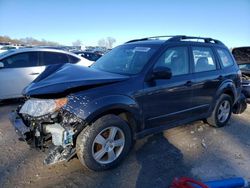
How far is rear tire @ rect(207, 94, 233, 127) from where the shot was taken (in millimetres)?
5273

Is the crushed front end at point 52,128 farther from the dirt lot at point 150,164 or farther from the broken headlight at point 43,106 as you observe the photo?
the dirt lot at point 150,164

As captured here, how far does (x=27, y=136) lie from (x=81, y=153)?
722mm

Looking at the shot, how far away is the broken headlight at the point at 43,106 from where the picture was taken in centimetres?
317

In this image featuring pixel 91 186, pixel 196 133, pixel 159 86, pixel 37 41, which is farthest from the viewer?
pixel 37 41

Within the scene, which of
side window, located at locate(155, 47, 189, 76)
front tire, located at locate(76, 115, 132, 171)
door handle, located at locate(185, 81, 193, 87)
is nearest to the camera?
front tire, located at locate(76, 115, 132, 171)

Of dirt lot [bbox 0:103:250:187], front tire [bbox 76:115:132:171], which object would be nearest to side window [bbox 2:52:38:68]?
dirt lot [bbox 0:103:250:187]

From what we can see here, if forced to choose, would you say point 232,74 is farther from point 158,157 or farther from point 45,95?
point 45,95

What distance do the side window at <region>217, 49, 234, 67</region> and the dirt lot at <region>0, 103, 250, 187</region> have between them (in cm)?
148

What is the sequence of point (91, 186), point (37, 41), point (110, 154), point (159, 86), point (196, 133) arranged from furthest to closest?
1. point (37, 41)
2. point (196, 133)
3. point (159, 86)
4. point (110, 154)
5. point (91, 186)

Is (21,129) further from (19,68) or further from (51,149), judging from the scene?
(19,68)

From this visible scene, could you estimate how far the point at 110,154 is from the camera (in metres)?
3.59

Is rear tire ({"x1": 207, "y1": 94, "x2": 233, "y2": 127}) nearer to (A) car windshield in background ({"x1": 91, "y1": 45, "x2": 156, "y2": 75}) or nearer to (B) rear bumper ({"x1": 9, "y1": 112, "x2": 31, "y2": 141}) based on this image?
(A) car windshield in background ({"x1": 91, "y1": 45, "x2": 156, "y2": 75})

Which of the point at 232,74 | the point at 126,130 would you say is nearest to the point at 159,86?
the point at 126,130

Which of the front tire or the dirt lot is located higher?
the front tire
